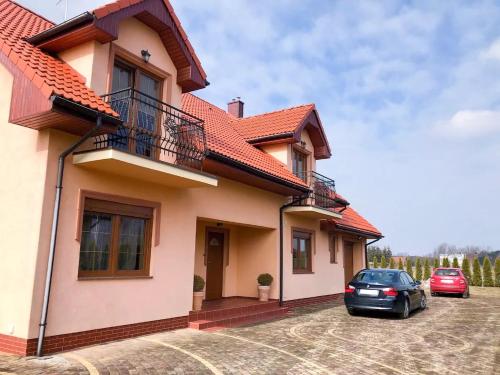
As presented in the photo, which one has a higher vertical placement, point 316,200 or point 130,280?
point 316,200

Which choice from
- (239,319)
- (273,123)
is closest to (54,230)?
(239,319)

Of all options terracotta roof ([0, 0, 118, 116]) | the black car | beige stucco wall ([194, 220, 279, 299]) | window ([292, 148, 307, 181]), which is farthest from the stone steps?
window ([292, 148, 307, 181])

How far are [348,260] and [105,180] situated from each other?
16225 millimetres

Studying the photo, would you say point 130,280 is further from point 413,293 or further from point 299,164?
point 299,164

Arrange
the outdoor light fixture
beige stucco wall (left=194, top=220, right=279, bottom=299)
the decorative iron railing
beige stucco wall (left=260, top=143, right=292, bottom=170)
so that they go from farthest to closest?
1. beige stucco wall (left=260, top=143, right=292, bottom=170)
2. beige stucco wall (left=194, top=220, right=279, bottom=299)
3. the outdoor light fixture
4. the decorative iron railing

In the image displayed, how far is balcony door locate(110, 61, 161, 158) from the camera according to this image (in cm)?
816

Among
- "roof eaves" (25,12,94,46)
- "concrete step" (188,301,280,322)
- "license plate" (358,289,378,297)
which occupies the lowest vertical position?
"concrete step" (188,301,280,322)

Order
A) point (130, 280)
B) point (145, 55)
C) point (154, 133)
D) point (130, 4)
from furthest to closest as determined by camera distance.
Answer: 1. point (145, 55)
2. point (154, 133)
3. point (130, 4)
4. point (130, 280)

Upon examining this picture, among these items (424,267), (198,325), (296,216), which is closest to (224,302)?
(198,325)

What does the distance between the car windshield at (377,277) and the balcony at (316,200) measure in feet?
9.53

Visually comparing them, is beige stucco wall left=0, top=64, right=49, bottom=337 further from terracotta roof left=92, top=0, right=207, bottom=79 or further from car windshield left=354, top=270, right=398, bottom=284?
car windshield left=354, top=270, right=398, bottom=284

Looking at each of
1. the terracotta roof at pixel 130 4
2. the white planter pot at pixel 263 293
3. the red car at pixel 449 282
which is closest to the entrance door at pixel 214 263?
the white planter pot at pixel 263 293

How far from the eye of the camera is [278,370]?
20.2ft

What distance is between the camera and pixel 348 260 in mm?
21328
